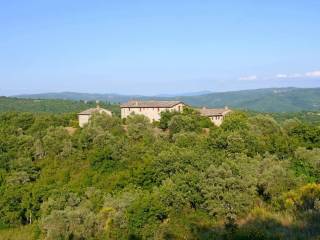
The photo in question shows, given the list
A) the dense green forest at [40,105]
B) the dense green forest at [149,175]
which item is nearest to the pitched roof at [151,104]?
the dense green forest at [149,175]

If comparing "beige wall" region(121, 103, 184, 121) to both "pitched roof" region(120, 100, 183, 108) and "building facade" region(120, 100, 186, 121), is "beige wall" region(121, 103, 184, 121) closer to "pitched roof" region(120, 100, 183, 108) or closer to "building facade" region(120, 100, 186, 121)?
"building facade" region(120, 100, 186, 121)

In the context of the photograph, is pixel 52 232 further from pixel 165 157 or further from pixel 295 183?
pixel 295 183

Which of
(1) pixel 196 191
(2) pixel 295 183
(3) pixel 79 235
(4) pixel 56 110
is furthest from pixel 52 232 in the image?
(4) pixel 56 110

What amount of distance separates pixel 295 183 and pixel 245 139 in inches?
414

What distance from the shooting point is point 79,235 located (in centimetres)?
3059

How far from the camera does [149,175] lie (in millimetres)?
38219

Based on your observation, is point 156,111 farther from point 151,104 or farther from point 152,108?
point 151,104

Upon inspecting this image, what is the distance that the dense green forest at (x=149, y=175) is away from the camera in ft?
96.3

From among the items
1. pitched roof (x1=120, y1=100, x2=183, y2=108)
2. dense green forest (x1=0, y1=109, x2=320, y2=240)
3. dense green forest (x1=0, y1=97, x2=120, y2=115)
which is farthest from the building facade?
dense green forest (x1=0, y1=97, x2=120, y2=115)

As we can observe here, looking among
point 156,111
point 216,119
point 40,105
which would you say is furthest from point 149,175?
point 40,105

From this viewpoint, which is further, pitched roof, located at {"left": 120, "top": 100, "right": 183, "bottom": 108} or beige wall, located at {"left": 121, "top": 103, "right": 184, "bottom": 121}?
beige wall, located at {"left": 121, "top": 103, "right": 184, "bottom": 121}

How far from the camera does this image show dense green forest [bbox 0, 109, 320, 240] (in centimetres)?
2934

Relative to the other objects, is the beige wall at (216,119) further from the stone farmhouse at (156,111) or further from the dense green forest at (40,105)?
the dense green forest at (40,105)

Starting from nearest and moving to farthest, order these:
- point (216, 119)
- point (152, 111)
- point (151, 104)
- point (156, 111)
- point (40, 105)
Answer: point (216, 119) → point (156, 111) → point (152, 111) → point (151, 104) → point (40, 105)
